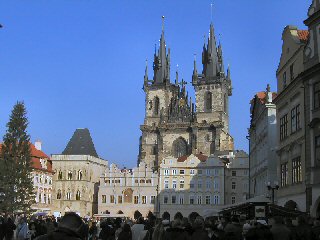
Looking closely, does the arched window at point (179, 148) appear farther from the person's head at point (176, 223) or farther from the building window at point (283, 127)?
the person's head at point (176, 223)

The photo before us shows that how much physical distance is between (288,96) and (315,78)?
558cm

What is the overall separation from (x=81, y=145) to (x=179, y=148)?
19.2 m

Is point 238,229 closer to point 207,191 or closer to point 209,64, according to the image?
point 207,191

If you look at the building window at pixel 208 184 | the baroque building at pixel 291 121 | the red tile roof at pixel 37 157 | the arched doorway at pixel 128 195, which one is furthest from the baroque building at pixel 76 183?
the baroque building at pixel 291 121

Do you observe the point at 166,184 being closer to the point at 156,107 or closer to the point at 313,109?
the point at 156,107

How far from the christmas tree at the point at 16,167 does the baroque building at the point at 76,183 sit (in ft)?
103

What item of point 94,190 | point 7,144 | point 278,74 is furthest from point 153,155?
point 278,74

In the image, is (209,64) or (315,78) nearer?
(315,78)

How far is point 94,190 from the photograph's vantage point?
101500mm

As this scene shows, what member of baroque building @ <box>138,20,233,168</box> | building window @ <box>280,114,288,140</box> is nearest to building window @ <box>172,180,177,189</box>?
baroque building @ <box>138,20,233,168</box>

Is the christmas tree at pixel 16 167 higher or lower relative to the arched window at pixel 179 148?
lower

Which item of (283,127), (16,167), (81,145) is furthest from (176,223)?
(81,145)

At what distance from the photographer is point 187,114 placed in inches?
4542

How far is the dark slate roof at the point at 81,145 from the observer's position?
106250 mm
